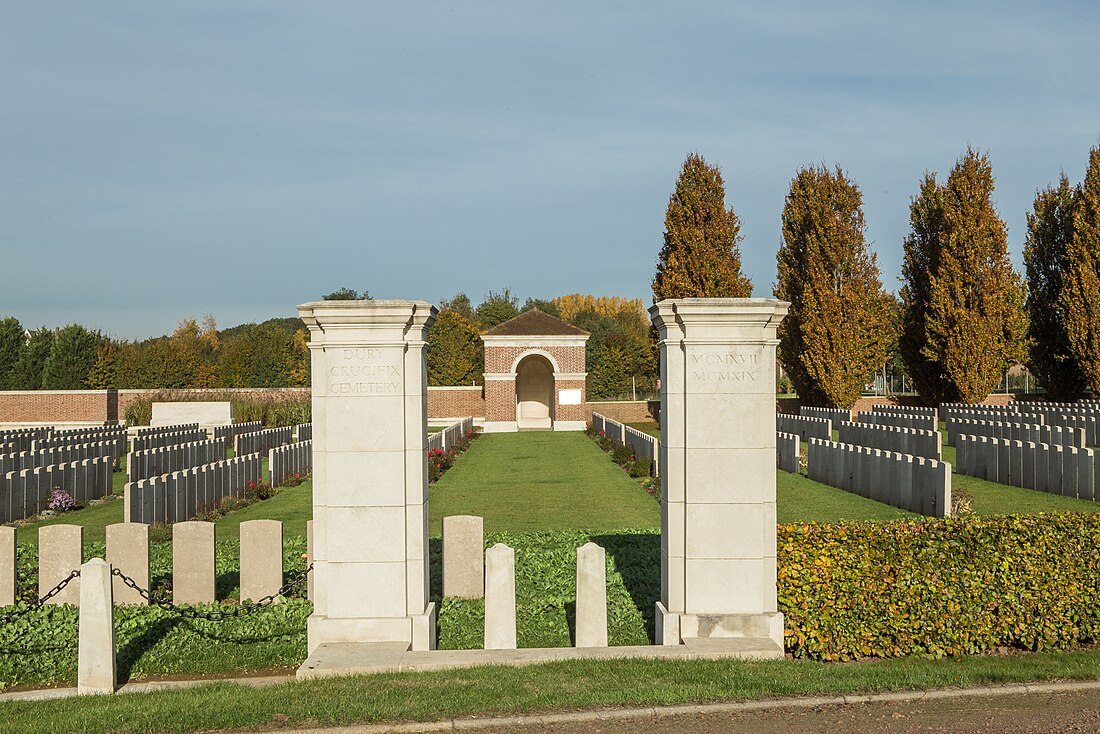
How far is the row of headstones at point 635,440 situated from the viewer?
843 inches

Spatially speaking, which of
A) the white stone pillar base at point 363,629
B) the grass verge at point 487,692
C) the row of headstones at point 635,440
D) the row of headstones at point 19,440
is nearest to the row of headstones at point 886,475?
the row of headstones at point 635,440

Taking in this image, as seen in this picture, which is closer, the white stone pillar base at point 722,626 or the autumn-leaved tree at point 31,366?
the white stone pillar base at point 722,626

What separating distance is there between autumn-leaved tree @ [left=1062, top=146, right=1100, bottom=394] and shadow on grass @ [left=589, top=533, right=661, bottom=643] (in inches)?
1391

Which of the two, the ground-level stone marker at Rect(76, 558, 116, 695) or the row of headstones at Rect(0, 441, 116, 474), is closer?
the ground-level stone marker at Rect(76, 558, 116, 695)

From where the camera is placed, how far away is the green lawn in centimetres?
1479

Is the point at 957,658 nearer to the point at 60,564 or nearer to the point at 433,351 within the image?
the point at 60,564

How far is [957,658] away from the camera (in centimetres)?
713

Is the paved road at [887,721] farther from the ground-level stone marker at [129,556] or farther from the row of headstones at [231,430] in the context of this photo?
the row of headstones at [231,430]

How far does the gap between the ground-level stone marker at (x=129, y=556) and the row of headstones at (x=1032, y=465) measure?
15.6 metres

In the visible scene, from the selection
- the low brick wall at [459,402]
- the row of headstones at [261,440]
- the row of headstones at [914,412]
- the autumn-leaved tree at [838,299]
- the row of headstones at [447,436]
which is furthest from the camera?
the low brick wall at [459,402]

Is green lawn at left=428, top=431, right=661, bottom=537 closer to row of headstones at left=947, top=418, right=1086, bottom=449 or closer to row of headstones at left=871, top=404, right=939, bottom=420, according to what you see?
row of headstones at left=947, top=418, right=1086, bottom=449

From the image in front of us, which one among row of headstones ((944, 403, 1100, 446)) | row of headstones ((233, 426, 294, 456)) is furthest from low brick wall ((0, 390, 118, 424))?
row of headstones ((944, 403, 1100, 446))

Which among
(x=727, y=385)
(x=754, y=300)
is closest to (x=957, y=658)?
(x=727, y=385)

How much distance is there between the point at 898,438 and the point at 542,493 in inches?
412
